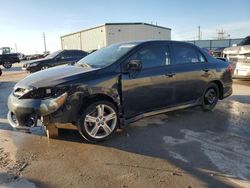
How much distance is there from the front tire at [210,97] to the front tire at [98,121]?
8.73ft

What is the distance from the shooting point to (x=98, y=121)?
15.0 ft

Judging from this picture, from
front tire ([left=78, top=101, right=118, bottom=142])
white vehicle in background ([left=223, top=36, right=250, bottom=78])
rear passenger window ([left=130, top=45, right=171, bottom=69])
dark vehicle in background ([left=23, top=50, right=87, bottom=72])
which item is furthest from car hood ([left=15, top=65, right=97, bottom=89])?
dark vehicle in background ([left=23, top=50, right=87, bottom=72])

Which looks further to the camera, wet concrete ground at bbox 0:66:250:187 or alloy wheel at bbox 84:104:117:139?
alloy wheel at bbox 84:104:117:139

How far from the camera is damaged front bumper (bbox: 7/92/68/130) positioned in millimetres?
4074

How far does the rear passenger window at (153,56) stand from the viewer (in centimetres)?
510

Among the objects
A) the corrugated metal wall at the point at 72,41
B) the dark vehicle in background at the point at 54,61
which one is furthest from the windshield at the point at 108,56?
the corrugated metal wall at the point at 72,41

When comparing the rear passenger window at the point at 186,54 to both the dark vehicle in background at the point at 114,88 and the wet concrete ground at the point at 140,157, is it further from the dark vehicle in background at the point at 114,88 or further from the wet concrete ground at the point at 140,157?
the wet concrete ground at the point at 140,157

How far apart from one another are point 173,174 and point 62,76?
2.30 meters

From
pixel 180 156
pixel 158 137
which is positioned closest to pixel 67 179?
pixel 180 156

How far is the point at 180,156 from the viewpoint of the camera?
Answer: 402cm

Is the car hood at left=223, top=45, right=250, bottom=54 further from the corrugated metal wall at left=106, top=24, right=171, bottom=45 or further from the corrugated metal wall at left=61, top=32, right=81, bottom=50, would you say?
the corrugated metal wall at left=61, top=32, right=81, bottom=50

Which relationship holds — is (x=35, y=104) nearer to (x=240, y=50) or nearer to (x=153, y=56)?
(x=153, y=56)

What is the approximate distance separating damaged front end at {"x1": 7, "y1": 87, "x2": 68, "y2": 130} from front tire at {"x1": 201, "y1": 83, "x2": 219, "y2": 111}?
3.61 m

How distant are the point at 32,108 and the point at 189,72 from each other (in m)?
3.35
